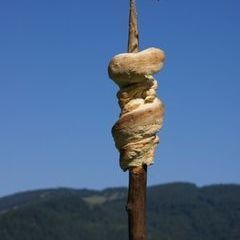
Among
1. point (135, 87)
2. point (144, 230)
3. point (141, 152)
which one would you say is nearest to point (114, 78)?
point (135, 87)

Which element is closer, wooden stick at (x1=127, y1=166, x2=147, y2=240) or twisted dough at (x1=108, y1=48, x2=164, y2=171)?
wooden stick at (x1=127, y1=166, x2=147, y2=240)

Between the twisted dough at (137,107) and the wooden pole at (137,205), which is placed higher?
the twisted dough at (137,107)

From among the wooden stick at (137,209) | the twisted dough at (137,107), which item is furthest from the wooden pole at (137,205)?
the twisted dough at (137,107)

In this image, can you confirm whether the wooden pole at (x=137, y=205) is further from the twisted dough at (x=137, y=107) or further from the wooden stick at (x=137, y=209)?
the twisted dough at (x=137, y=107)

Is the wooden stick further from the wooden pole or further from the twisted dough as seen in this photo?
the twisted dough

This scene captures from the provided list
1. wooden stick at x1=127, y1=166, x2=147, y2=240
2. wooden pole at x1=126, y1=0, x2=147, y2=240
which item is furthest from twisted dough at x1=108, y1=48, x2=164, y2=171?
wooden stick at x1=127, y1=166, x2=147, y2=240

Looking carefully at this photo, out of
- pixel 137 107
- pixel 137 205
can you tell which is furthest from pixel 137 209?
pixel 137 107

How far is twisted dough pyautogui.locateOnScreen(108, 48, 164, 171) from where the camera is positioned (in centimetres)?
1147

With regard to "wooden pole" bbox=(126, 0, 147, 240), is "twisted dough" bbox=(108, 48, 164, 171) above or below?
above

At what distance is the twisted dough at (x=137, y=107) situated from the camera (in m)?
11.5

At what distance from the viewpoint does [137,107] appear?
38.0 feet

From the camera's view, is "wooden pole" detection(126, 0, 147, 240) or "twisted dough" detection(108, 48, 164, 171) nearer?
"wooden pole" detection(126, 0, 147, 240)

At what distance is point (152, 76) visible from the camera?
1170 cm

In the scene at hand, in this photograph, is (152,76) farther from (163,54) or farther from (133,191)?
(133,191)
